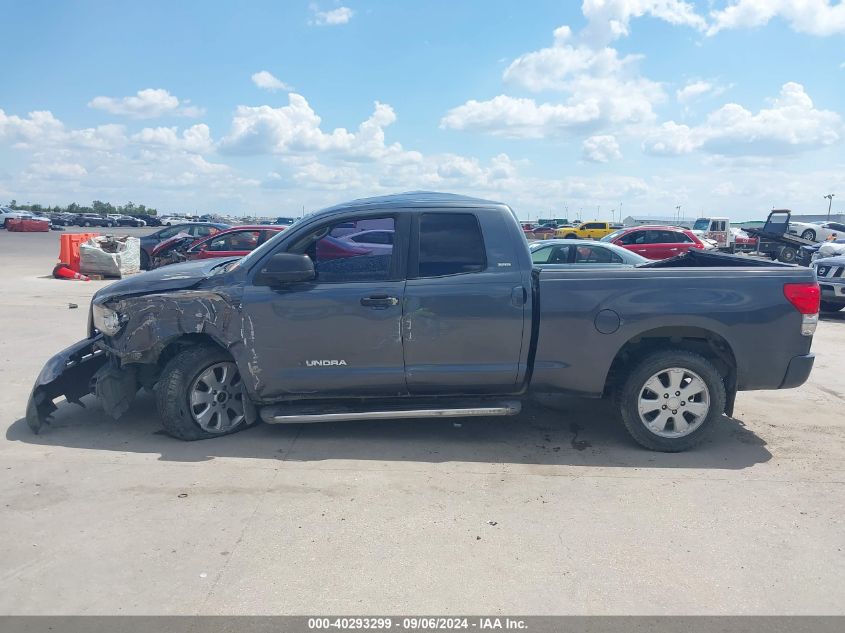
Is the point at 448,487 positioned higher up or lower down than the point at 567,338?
lower down

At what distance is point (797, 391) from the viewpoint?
7039 mm

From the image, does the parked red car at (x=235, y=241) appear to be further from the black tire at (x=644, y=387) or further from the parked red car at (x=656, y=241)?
the black tire at (x=644, y=387)

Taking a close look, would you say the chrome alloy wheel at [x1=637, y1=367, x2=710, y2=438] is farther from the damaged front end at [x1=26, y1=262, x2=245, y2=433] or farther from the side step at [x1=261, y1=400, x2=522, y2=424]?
the damaged front end at [x1=26, y1=262, x2=245, y2=433]

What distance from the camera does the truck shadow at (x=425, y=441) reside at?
502cm

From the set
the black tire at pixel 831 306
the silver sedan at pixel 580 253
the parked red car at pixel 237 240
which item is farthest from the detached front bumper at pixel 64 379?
the black tire at pixel 831 306

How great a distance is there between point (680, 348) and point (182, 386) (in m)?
3.96

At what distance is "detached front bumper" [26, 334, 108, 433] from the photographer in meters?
5.38

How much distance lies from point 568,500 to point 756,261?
2809mm

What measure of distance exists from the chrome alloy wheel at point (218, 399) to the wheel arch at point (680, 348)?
Answer: 3.03 meters

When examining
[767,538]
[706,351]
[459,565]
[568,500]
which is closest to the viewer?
[459,565]

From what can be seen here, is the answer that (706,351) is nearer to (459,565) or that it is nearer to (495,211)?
(495,211)

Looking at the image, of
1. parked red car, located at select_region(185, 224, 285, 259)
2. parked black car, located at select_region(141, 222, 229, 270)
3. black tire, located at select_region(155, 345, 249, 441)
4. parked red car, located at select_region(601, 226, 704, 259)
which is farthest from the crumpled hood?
parked red car, located at select_region(601, 226, 704, 259)

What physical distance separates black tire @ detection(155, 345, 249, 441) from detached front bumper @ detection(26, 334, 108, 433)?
90 cm

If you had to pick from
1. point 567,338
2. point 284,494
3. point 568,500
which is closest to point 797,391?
point 567,338
